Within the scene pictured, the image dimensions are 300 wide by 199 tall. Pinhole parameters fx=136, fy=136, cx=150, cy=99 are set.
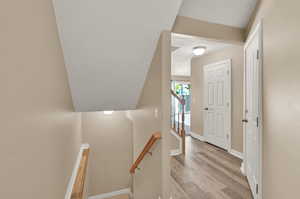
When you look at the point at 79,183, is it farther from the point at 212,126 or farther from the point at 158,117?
the point at 212,126

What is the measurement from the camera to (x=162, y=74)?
172 centimetres

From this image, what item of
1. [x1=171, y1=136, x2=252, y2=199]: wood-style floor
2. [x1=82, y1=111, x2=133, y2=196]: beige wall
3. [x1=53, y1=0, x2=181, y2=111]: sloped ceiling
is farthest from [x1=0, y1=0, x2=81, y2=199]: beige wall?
[x1=82, y1=111, x2=133, y2=196]: beige wall

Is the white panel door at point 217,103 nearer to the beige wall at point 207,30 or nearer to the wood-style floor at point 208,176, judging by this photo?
the wood-style floor at point 208,176

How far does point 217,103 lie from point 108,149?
10.2 feet

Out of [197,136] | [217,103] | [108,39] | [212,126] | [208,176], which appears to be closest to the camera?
[108,39]

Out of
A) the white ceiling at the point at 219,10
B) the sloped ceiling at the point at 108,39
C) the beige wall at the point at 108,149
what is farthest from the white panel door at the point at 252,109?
the beige wall at the point at 108,149

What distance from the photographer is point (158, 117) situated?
1841 millimetres

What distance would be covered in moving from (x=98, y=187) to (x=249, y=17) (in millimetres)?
4513

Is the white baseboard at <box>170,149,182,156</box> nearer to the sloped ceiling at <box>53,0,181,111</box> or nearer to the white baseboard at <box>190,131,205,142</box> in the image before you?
the white baseboard at <box>190,131,205,142</box>

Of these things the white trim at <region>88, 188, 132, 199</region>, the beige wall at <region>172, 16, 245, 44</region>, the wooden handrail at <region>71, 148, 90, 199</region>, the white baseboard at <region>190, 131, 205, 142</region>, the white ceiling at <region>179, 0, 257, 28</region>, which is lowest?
the white trim at <region>88, 188, 132, 199</region>

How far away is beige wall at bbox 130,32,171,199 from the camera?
1717 mm

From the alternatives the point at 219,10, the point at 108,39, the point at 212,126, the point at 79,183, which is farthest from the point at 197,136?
the point at 108,39

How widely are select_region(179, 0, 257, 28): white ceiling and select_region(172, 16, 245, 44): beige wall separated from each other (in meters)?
0.07

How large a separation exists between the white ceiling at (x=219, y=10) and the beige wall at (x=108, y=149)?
253 cm
